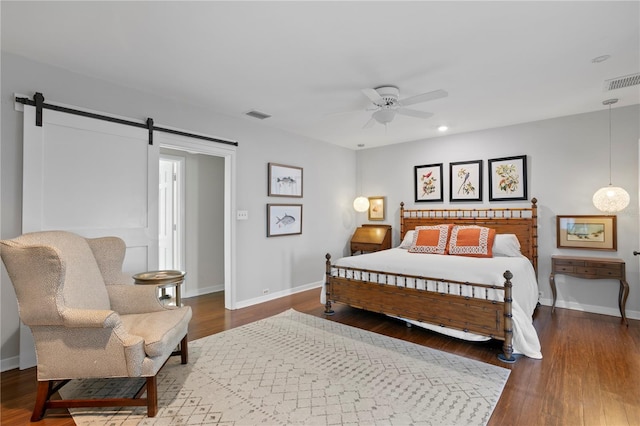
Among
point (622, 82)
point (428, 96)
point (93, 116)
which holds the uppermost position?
point (622, 82)

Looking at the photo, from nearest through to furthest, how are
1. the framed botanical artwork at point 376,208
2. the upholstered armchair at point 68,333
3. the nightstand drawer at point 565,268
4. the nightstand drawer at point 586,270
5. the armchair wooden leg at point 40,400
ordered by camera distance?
the upholstered armchair at point 68,333 → the armchair wooden leg at point 40,400 → the nightstand drawer at point 586,270 → the nightstand drawer at point 565,268 → the framed botanical artwork at point 376,208

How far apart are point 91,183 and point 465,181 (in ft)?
16.7

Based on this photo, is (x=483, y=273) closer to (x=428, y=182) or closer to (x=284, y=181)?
(x=428, y=182)

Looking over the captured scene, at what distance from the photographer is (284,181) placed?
502 cm

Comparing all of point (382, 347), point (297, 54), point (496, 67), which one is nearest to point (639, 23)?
point (496, 67)

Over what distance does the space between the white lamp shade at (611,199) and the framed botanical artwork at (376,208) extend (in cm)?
314

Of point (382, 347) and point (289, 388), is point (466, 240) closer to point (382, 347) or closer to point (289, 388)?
point (382, 347)

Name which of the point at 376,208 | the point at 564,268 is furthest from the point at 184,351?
the point at 564,268

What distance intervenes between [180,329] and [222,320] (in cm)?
162

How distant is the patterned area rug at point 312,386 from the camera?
2023 millimetres

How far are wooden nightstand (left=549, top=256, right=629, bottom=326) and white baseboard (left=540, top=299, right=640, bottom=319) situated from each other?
0.58 feet

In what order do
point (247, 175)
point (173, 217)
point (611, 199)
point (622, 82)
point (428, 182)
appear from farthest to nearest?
point (428, 182) → point (173, 217) → point (247, 175) → point (611, 199) → point (622, 82)

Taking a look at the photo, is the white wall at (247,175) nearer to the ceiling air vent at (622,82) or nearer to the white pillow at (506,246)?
the white pillow at (506,246)

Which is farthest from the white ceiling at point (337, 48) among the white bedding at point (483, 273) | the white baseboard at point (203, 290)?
the white baseboard at point (203, 290)
